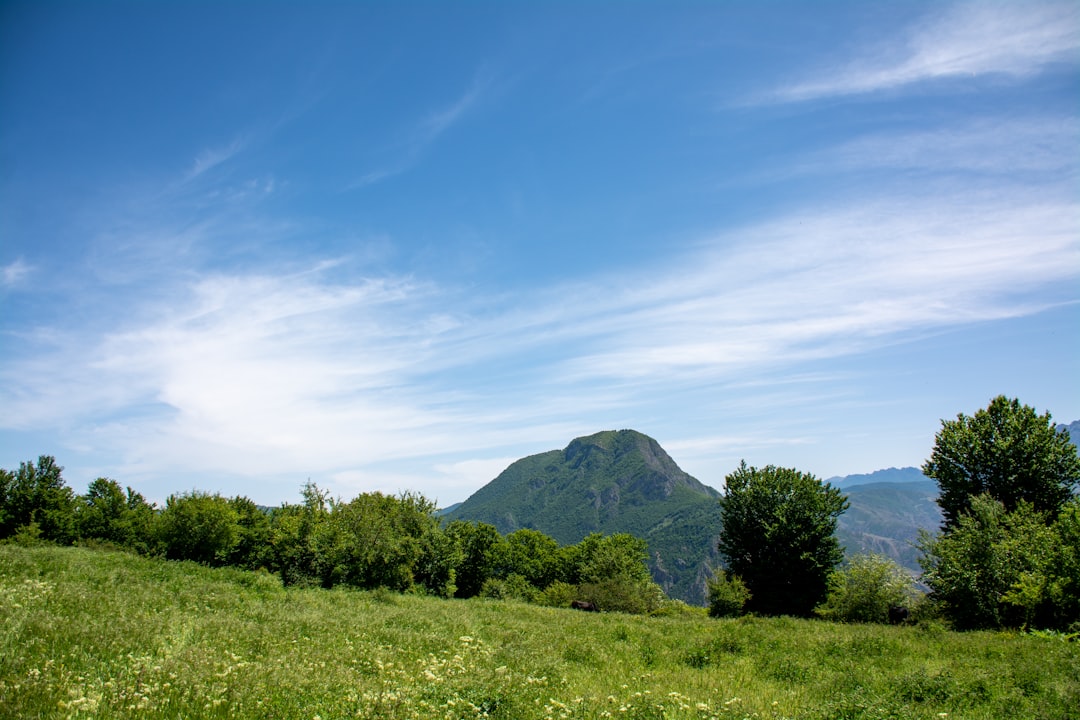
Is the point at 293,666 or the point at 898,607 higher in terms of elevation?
the point at 293,666

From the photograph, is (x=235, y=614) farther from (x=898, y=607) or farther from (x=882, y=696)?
(x=898, y=607)

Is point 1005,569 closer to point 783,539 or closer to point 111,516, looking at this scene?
point 783,539

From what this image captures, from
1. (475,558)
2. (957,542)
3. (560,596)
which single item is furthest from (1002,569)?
(475,558)

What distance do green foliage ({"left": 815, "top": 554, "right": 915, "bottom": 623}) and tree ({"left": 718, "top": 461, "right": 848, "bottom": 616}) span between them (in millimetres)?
3795

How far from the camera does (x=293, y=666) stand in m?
10.2

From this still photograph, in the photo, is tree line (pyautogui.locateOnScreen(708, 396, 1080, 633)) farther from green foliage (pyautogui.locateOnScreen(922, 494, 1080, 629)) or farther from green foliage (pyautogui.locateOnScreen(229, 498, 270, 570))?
green foliage (pyautogui.locateOnScreen(229, 498, 270, 570))

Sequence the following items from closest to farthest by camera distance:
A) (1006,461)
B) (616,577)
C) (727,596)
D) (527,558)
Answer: (1006,461), (727,596), (616,577), (527,558)

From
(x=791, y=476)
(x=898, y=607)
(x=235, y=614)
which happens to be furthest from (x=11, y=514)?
(x=898, y=607)

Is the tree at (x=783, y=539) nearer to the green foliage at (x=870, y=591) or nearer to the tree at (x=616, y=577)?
the green foliage at (x=870, y=591)

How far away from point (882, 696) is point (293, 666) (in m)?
12.6

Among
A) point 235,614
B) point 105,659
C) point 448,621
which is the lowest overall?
point 448,621

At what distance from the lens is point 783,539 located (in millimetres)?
42875

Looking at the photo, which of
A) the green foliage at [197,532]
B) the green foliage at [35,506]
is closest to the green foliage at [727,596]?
the green foliage at [197,532]

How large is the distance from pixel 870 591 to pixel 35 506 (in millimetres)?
94337
